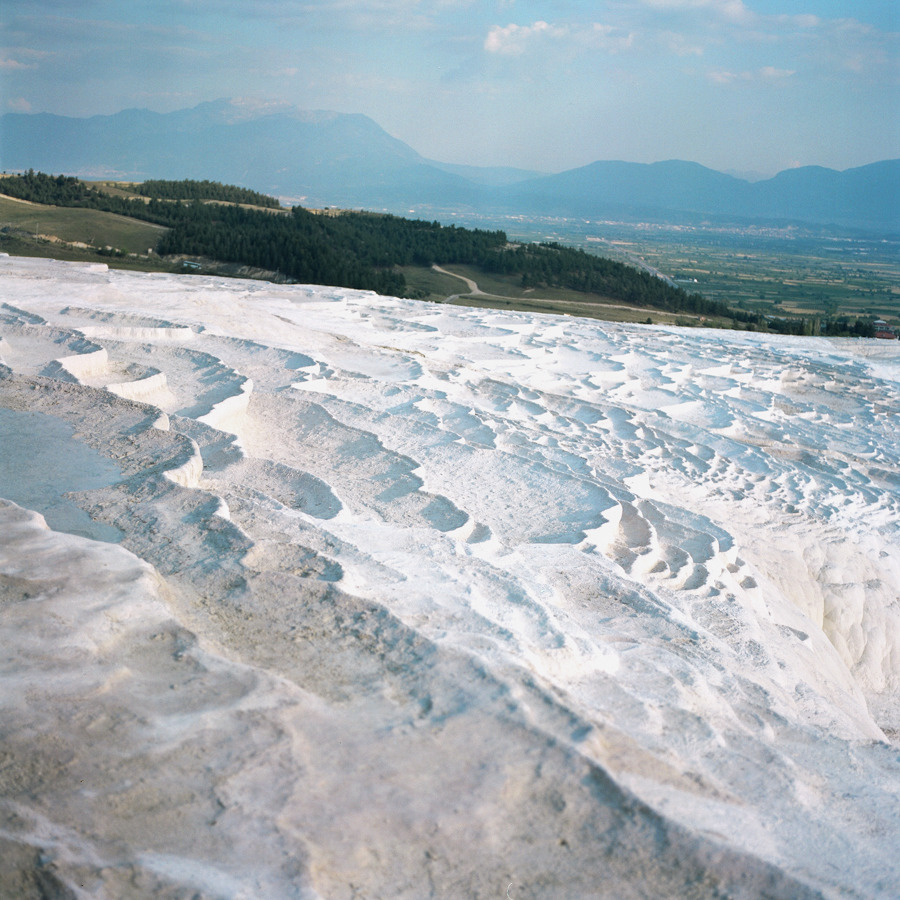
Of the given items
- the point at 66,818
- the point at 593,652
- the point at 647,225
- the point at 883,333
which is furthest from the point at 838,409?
the point at 647,225

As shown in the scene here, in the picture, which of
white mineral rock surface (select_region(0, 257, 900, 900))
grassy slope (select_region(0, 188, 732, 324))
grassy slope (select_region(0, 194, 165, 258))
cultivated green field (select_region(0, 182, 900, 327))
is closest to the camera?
white mineral rock surface (select_region(0, 257, 900, 900))

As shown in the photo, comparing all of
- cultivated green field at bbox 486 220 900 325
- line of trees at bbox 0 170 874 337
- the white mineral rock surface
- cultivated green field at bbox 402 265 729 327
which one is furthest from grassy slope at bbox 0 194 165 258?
cultivated green field at bbox 486 220 900 325

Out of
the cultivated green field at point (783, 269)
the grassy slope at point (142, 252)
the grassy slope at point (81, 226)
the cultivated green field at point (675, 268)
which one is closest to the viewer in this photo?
the grassy slope at point (142, 252)

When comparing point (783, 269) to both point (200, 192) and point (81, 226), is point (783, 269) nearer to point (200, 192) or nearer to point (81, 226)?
point (200, 192)

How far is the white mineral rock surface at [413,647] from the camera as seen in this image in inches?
76.5

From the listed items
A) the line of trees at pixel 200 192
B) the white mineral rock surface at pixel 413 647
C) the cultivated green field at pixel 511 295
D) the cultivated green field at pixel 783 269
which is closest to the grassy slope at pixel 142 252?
the cultivated green field at pixel 511 295

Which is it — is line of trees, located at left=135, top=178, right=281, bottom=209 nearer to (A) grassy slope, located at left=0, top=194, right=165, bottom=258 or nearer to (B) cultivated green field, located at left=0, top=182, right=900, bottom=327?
(B) cultivated green field, located at left=0, top=182, right=900, bottom=327

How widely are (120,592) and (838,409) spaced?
8.84 metres

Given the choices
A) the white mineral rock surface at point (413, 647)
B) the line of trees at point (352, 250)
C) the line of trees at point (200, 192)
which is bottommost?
the white mineral rock surface at point (413, 647)

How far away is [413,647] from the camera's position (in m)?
2.69

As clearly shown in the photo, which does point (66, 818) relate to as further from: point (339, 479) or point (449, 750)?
point (339, 479)

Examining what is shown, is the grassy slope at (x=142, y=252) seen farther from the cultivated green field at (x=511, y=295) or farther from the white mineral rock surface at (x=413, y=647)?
the white mineral rock surface at (x=413, y=647)

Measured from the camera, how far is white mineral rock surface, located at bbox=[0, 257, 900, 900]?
194 cm

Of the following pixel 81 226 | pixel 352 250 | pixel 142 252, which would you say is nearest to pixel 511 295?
pixel 352 250
